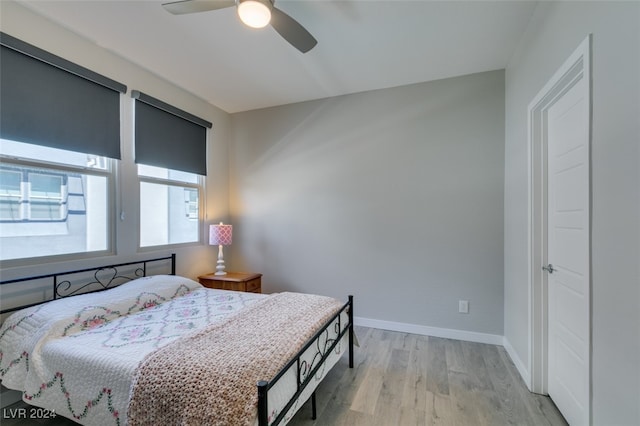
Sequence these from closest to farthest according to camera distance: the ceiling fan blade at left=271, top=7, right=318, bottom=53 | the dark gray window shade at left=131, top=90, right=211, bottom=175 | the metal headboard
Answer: the ceiling fan blade at left=271, top=7, right=318, bottom=53 → the metal headboard → the dark gray window shade at left=131, top=90, right=211, bottom=175

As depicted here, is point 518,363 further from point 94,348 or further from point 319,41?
point 319,41

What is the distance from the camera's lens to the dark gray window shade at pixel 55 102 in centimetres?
186

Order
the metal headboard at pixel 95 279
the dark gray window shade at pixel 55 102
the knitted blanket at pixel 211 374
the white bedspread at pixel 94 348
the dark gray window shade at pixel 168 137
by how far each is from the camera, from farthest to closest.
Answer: the dark gray window shade at pixel 168 137
the metal headboard at pixel 95 279
the dark gray window shade at pixel 55 102
the white bedspread at pixel 94 348
the knitted blanket at pixel 211 374

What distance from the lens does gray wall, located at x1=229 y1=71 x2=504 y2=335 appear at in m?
2.77

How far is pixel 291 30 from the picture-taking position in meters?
1.79

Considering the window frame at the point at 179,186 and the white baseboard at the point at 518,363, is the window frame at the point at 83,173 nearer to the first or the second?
the window frame at the point at 179,186

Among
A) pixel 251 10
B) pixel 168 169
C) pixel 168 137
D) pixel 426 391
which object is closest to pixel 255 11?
pixel 251 10

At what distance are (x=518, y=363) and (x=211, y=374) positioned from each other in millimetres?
2436

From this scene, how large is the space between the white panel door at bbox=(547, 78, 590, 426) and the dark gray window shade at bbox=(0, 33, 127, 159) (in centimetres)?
344

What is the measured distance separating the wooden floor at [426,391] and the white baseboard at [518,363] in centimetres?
5

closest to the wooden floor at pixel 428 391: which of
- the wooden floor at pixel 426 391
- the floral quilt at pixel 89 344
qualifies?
the wooden floor at pixel 426 391

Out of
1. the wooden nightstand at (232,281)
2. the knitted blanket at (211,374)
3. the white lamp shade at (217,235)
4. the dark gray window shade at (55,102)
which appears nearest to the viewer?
the knitted blanket at (211,374)

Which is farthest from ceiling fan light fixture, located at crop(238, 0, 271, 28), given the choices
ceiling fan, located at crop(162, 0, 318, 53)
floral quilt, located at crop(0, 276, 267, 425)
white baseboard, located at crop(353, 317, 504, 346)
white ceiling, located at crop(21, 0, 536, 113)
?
white baseboard, located at crop(353, 317, 504, 346)

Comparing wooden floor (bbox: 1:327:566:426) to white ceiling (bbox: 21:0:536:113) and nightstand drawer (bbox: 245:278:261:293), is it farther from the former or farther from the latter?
white ceiling (bbox: 21:0:536:113)
